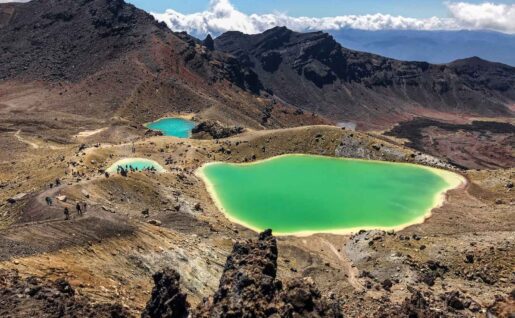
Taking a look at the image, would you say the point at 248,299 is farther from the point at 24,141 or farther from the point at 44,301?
the point at 24,141

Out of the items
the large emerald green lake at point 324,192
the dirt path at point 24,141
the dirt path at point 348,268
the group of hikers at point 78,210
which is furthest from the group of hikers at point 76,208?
the dirt path at point 24,141

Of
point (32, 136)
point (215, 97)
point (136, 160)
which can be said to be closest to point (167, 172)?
point (136, 160)

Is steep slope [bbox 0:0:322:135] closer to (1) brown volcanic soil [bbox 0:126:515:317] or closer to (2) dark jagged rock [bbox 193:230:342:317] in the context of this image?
(1) brown volcanic soil [bbox 0:126:515:317]

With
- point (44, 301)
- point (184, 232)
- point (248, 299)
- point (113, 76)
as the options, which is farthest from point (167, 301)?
point (113, 76)

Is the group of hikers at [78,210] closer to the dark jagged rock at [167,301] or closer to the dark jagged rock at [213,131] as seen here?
the dark jagged rock at [167,301]

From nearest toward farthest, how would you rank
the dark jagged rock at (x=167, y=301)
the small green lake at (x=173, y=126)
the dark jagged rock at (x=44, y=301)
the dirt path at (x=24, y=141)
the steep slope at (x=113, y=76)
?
the dark jagged rock at (x=44, y=301), the dark jagged rock at (x=167, y=301), the dirt path at (x=24, y=141), the small green lake at (x=173, y=126), the steep slope at (x=113, y=76)

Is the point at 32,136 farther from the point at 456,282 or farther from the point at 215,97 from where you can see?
the point at 456,282

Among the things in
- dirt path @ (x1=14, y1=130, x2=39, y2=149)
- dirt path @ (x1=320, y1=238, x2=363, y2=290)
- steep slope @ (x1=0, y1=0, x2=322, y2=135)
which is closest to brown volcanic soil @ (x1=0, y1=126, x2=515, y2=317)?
dirt path @ (x1=320, y1=238, x2=363, y2=290)
